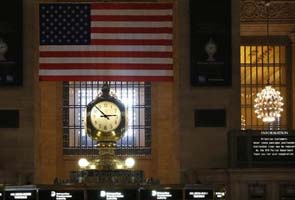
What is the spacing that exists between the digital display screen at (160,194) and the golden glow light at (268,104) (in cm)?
1735

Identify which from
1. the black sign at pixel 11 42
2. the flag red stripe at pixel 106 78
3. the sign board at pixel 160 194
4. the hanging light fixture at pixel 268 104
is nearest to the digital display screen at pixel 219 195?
the sign board at pixel 160 194

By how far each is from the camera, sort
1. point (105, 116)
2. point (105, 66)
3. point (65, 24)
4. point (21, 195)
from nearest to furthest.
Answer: point (21, 195), point (105, 116), point (105, 66), point (65, 24)

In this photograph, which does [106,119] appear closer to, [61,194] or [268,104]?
[61,194]

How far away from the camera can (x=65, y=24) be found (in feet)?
62.8

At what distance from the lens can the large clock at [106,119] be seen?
11531mm

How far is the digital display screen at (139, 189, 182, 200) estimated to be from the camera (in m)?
9.88

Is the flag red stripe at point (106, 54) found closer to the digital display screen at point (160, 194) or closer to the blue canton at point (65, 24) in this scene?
the blue canton at point (65, 24)

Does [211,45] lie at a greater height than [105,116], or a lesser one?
greater

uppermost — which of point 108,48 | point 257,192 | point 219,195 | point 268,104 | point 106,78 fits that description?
point 108,48

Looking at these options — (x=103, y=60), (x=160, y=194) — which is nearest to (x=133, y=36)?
(x=103, y=60)

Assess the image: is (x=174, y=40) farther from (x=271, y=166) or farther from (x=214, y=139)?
(x=271, y=166)

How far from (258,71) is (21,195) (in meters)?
22.3

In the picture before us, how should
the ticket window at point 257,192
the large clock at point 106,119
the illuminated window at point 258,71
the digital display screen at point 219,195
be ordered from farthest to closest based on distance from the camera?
1. the illuminated window at point 258,71
2. the ticket window at point 257,192
3. the large clock at point 106,119
4. the digital display screen at point 219,195

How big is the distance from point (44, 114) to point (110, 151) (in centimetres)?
1472
